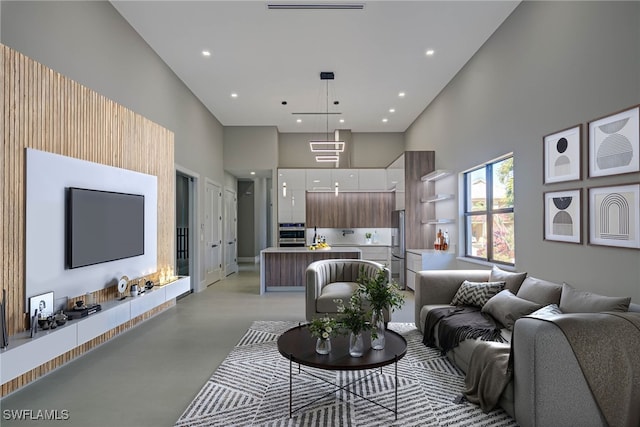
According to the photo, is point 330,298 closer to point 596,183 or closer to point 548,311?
point 548,311

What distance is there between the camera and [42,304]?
2836mm

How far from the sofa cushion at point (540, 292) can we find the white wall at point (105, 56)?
4.67 m

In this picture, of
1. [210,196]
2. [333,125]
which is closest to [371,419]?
[210,196]

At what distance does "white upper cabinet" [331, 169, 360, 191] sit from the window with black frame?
3.46 meters

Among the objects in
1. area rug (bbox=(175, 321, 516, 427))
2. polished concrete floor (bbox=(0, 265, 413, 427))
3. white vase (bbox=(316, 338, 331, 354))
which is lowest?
polished concrete floor (bbox=(0, 265, 413, 427))

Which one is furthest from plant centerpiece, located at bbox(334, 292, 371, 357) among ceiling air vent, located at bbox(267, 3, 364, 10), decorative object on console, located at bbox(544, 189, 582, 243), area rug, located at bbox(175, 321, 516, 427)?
ceiling air vent, located at bbox(267, 3, 364, 10)

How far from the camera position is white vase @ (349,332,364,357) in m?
2.47

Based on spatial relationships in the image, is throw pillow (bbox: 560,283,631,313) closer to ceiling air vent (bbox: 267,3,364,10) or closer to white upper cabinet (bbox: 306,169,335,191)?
ceiling air vent (bbox: 267,3,364,10)

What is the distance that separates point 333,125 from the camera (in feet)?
28.2

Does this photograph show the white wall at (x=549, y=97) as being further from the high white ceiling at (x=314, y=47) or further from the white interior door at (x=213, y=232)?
the white interior door at (x=213, y=232)

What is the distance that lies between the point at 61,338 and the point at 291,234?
6223 mm

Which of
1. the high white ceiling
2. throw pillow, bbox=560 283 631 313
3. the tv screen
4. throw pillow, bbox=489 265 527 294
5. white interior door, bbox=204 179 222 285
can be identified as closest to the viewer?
throw pillow, bbox=560 283 631 313

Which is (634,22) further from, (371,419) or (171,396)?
(171,396)

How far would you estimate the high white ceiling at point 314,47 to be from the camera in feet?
13.4
